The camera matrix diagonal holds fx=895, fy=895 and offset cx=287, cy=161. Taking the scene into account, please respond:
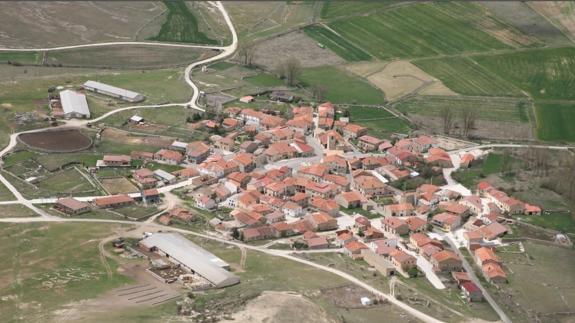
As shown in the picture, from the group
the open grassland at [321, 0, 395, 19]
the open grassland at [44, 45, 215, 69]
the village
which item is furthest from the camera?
the open grassland at [321, 0, 395, 19]

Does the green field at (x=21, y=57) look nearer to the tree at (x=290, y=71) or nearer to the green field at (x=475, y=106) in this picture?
the tree at (x=290, y=71)

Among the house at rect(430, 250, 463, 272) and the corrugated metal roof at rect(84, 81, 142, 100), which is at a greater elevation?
the corrugated metal roof at rect(84, 81, 142, 100)

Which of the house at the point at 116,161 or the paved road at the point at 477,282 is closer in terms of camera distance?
the paved road at the point at 477,282

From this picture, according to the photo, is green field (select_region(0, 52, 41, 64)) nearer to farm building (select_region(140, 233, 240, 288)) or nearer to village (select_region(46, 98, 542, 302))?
village (select_region(46, 98, 542, 302))

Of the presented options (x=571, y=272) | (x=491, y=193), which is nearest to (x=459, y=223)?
(x=491, y=193)

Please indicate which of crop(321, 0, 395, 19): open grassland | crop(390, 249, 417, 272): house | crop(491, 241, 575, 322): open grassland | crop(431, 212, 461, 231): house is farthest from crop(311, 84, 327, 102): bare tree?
crop(390, 249, 417, 272): house

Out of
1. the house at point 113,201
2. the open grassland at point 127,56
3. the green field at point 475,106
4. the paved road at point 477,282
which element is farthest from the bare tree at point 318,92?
the house at point 113,201
